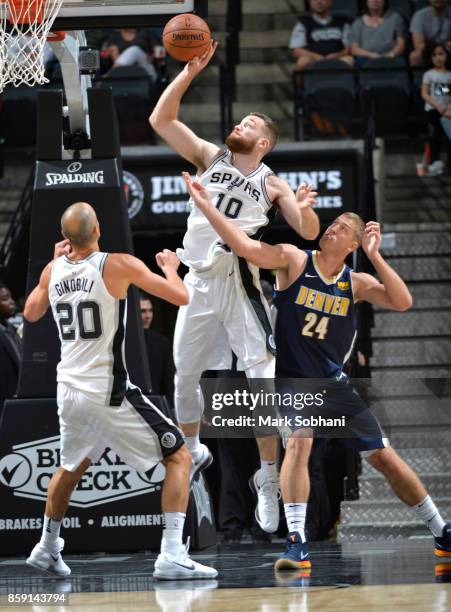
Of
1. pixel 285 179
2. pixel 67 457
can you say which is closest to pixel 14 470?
pixel 67 457

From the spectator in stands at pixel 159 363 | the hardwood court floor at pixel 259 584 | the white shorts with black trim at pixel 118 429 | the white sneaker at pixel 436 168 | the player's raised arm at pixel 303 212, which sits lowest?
the hardwood court floor at pixel 259 584

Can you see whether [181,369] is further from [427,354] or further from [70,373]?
[427,354]

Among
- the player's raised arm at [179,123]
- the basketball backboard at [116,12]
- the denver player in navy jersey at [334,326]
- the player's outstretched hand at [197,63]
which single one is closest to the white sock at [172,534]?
the denver player in navy jersey at [334,326]

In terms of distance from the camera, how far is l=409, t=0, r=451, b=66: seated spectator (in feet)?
45.8

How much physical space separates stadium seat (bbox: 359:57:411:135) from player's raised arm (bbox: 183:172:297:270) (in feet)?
20.6

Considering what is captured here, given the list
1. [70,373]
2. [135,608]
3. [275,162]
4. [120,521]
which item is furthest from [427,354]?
[135,608]

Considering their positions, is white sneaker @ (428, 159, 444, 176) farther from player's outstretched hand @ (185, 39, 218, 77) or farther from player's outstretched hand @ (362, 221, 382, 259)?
player's outstretched hand @ (185, 39, 218, 77)

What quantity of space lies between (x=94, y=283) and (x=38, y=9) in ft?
6.18

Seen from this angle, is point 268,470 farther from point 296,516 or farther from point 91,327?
point 91,327

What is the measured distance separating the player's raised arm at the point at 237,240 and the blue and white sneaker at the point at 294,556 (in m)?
1.59

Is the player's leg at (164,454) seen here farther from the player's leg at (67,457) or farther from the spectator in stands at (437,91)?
the spectator in stands at (437,91)

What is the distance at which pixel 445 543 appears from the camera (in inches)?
298

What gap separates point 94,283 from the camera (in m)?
7.00

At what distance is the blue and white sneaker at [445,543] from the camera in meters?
7.57
